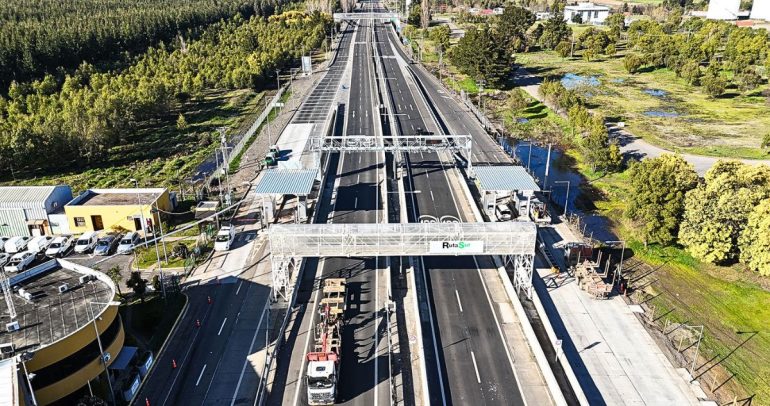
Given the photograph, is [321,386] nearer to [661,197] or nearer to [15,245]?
[661,197]

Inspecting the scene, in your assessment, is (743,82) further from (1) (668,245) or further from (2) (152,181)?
(2) (152,181)

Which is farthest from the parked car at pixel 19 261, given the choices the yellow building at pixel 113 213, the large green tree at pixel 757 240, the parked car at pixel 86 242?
the large green tree at pixel 757 240

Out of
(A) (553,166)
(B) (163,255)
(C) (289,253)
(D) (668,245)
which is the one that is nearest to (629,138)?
(A) (553,166)

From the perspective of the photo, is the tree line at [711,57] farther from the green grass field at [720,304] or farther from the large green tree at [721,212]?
the green grass field at [720,304]

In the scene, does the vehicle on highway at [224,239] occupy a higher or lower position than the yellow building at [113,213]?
lower

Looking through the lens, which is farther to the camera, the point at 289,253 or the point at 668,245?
the point at 668,245
